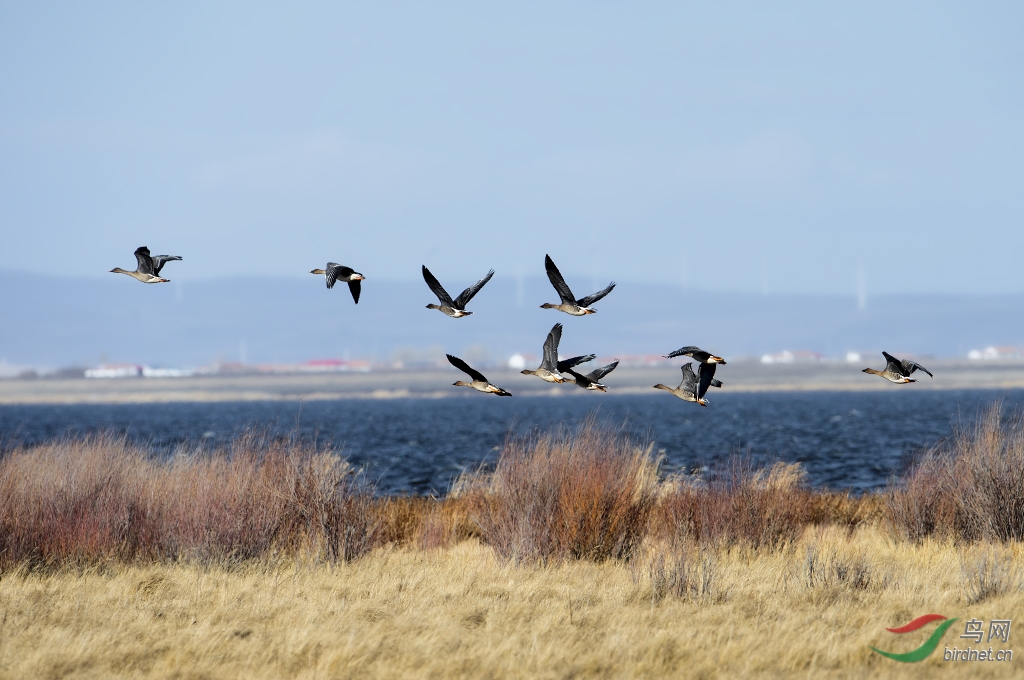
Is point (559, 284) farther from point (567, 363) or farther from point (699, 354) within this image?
point (699, 354)

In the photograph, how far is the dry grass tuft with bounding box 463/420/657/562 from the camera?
16.7 meters

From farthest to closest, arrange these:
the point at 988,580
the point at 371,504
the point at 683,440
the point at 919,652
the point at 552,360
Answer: the point at 683,440 → the point at 371,504 → the point at 988,580 → the point at 552,360 → the point at 919,652

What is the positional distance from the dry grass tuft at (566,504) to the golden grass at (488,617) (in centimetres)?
45

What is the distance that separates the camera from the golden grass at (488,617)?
10.6 metres

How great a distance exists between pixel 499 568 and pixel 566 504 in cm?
154

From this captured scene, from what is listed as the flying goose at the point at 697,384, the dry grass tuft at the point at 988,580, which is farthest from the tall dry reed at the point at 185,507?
the dry grass tuft at the point at 988,580

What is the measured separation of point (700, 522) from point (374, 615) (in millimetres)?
6926

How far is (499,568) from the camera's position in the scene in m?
15.9

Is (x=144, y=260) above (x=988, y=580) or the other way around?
above

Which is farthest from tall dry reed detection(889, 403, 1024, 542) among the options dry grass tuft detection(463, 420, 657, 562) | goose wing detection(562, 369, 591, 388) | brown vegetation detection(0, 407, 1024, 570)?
goose wing detection(562, 369, 591, 388)

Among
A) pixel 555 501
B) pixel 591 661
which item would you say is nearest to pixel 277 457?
pixel 555 501

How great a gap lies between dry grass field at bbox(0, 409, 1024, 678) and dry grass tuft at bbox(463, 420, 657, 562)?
0.03 metres

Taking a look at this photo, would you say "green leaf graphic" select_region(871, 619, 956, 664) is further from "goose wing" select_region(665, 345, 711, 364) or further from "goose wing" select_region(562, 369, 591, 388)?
"goose wing" select_region(562, 369, 591, 388)

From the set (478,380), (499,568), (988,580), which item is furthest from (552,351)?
(988,580)
